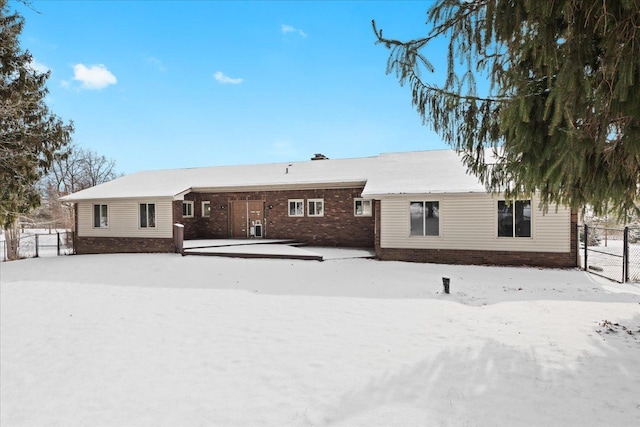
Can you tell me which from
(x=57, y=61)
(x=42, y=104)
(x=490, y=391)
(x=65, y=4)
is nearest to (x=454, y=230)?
(x=490, y=391)

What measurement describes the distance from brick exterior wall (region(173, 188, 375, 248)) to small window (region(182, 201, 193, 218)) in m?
0.23

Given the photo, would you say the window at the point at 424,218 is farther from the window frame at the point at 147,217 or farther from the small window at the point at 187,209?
the window frame at the point at 147,217

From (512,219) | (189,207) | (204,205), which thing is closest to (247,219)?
(204,205)

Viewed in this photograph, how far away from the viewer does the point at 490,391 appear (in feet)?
12.1

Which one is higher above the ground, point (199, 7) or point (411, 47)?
point (199, 7)

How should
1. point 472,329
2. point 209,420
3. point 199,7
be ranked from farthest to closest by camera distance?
point 199,7
point 472,329
point 209,420

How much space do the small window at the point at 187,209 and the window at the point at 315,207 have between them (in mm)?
6855

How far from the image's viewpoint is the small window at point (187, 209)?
1792 cm

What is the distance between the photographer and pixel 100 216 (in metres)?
17.7

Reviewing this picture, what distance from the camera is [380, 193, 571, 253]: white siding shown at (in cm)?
1165

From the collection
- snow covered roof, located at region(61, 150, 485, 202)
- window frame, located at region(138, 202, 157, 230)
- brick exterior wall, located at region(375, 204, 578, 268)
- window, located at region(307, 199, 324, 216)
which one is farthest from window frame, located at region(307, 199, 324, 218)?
window frame, located at region(138, 202, 157, 230)

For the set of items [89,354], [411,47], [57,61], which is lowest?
[89,354]

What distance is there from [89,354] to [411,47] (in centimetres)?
662

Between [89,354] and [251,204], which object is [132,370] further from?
[251,204]
